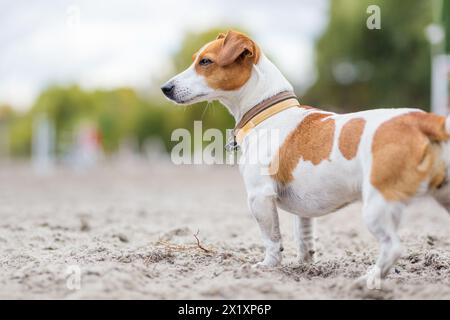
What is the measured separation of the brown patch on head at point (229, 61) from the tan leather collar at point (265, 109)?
8.1 inches

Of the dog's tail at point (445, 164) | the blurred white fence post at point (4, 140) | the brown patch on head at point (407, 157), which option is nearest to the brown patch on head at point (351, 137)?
the brown patch on head at point (407, 157)

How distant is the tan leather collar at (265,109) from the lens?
4324 millimetres

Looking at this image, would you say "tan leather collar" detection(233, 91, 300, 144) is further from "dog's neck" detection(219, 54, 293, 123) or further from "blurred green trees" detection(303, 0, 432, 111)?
"blurred green trees" detection(303, 0, 432, 111)

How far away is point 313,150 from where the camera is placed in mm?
3842

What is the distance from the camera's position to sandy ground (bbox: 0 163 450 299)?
11.3 feet

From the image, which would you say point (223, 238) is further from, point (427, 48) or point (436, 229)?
point (427, 48)

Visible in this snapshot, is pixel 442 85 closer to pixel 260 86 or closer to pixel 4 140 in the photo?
pixel 260 86

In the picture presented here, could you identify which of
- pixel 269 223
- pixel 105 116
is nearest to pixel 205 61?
pixel 269 223

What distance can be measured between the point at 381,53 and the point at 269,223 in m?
27.9

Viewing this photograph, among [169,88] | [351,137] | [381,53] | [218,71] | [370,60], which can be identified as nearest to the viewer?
[351,137]

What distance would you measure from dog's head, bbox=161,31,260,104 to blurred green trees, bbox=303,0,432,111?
81.6ft

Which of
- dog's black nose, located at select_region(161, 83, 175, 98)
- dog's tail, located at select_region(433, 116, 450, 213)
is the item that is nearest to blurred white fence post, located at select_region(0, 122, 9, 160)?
dog's black nose, located at select_region(161, 83, 175, 98)

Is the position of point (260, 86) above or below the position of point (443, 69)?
below

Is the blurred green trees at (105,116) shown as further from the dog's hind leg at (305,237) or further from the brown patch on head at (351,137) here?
the brown patch on head at (351,137)
